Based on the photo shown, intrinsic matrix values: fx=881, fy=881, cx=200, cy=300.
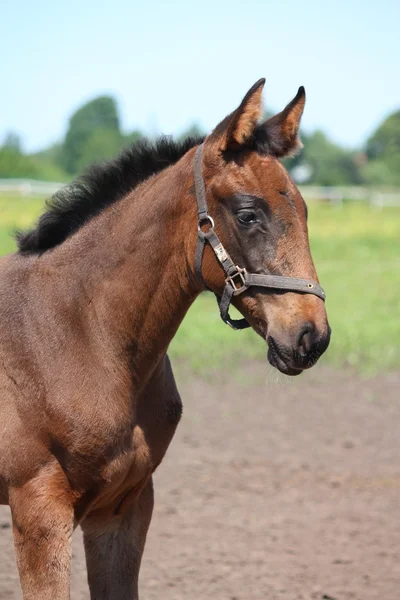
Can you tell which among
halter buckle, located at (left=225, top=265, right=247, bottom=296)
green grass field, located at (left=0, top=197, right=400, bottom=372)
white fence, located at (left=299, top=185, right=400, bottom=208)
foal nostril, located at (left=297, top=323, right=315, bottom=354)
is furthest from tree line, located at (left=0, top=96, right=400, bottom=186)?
foal nostril, located at (left=297, top=323, right=315, bottom=354)

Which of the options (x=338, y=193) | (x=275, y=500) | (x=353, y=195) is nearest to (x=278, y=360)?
(x=275, y=500)

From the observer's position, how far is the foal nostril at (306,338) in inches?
119

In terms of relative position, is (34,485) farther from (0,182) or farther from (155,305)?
(0,182)

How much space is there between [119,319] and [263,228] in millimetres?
701

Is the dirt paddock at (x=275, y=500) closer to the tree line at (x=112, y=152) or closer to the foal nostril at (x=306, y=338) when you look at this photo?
the foal nostril at (x=306, y=338)

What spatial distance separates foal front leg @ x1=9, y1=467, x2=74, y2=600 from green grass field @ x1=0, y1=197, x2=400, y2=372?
4.29 ft

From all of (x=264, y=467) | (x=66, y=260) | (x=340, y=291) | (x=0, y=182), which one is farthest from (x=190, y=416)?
(x=0, y=182)

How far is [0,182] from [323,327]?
94.4 ft

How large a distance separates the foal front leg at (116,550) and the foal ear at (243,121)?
57.3 inches

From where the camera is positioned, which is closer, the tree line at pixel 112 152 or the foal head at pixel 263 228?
the foal head at pixel 263 228

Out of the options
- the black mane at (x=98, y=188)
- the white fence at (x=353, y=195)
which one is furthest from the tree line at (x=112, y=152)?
the black mane at (x=98, y=188)

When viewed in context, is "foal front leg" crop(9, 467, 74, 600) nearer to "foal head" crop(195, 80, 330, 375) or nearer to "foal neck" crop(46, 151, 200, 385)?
"foal neck" crop(46, 151, 200, 385)

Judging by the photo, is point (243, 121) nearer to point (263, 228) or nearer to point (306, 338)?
point (263, 228)

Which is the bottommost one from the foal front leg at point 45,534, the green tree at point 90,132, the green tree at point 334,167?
the green tree at point 90,132
